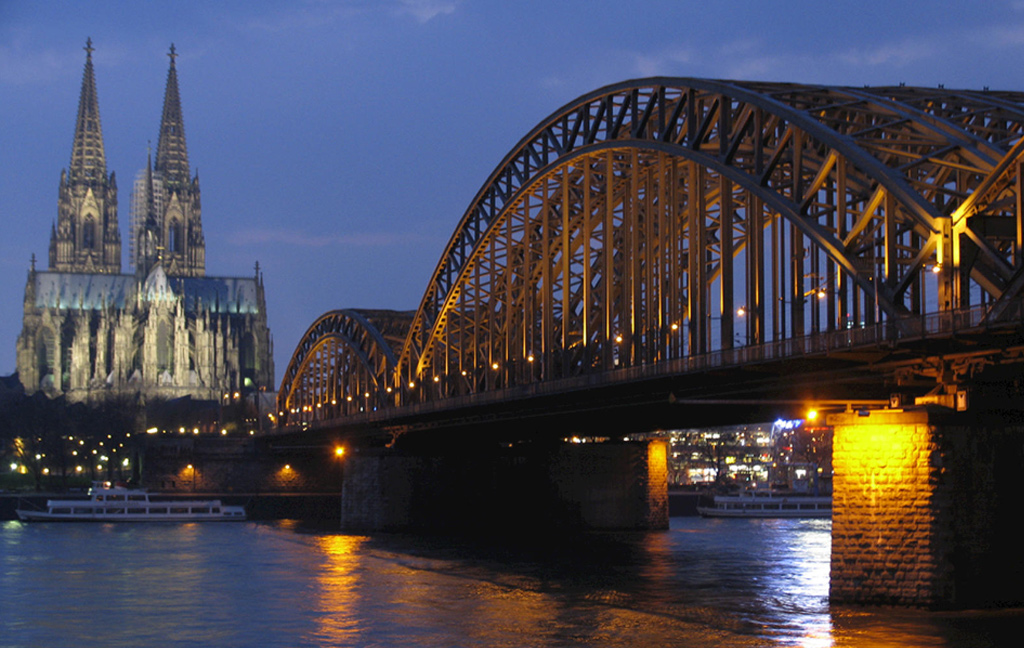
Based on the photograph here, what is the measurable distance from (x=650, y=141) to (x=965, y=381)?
68.6ft

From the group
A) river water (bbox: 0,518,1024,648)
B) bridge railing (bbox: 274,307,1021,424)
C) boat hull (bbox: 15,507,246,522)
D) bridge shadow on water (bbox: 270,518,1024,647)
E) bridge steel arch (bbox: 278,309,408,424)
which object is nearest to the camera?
bridge railing (bbox: 274,307,1021,424)

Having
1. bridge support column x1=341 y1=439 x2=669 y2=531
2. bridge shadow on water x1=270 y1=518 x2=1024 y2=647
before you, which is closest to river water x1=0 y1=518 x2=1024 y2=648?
bridge shadow on water x1=270 y1=518 x2=1024 y2=647

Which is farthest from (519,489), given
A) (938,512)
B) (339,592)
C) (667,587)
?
(938,512)

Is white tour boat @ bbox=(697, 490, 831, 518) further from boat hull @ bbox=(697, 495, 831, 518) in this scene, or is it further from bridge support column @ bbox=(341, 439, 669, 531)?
bridge support column @ bbox=(341, 439, 669, 531)

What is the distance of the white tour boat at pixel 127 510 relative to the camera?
11919 centimetres

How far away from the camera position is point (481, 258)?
80.9 metres

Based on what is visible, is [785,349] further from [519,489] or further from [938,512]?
[519,489]

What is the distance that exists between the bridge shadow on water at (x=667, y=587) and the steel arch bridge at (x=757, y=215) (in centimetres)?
810

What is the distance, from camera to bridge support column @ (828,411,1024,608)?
40.3 metres

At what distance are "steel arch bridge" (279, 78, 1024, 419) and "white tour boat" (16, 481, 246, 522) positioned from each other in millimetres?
42644

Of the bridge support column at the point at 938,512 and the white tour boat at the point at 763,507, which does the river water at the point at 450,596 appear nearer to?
the bridge support column at the point at 938,512

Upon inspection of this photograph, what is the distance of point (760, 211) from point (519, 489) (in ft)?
149

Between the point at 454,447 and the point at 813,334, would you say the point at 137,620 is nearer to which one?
the point at 813,334

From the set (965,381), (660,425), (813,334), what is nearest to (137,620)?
(813,334)
